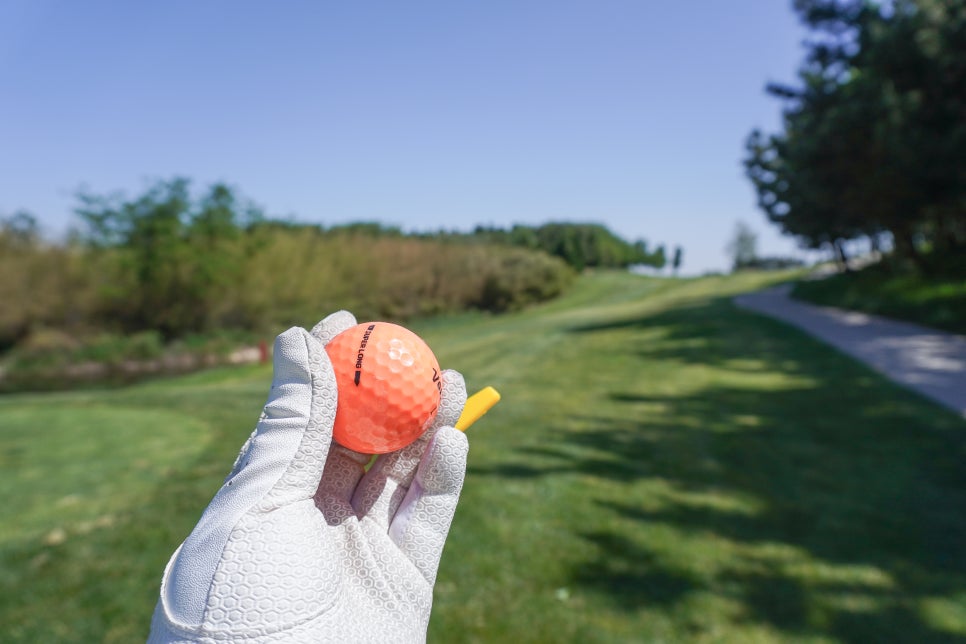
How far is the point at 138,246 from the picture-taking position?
26625 mm

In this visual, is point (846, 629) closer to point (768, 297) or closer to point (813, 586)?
point (813, 586)

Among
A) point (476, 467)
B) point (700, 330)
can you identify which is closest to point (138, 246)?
point (700, 330)

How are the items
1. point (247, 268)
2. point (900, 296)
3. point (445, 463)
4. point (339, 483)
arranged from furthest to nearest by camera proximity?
point (247, 268) < point (900, 296) < point (339, 483) < point (445, 463)

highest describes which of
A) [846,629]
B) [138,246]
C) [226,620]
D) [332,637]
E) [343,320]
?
[138,246]

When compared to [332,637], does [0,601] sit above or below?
below

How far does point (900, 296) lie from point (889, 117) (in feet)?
19.1

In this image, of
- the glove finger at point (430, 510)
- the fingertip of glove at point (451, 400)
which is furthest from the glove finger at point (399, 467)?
the glove finger at point (430, 510)

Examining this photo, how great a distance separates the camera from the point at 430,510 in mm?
1909

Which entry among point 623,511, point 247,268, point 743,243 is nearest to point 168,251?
point 247,268

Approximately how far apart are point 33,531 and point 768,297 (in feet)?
83.0

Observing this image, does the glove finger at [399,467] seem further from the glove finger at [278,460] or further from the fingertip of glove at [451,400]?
the glove finger at [278,460]

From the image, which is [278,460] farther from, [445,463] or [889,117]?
[889,117]

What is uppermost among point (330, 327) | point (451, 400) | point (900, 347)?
point (330, 327)

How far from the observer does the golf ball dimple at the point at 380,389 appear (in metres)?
1.94
